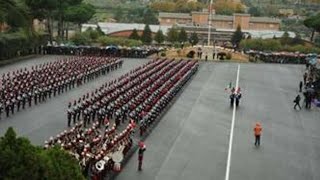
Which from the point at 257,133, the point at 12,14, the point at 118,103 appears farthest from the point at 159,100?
the point at 12,14

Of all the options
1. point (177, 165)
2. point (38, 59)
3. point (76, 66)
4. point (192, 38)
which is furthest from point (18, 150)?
point (192, 38)

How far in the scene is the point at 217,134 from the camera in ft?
80.0

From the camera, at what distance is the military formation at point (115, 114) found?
17.1 metres

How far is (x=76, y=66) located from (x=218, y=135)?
1731cm

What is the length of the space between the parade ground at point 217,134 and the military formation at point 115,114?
756 millimetres

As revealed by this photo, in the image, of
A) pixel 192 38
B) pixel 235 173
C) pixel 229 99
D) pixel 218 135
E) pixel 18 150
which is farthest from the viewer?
pixel 192 38

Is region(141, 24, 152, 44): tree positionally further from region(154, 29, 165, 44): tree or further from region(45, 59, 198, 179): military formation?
region(45, 59, 198, 179): military formation

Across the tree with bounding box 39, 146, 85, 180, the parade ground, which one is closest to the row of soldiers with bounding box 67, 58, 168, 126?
the parade ground

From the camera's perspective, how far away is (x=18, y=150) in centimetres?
965

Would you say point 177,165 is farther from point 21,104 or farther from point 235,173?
point 21,104

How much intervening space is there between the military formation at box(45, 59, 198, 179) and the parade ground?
2.48 ft

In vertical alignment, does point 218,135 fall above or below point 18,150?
below

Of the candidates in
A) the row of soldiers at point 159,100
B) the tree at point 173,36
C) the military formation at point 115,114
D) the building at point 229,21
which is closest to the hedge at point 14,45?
the military formation at point 115,114

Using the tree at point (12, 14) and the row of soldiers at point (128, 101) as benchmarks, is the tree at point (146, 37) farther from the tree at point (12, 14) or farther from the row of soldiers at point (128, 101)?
the tree at point (12, 14)
